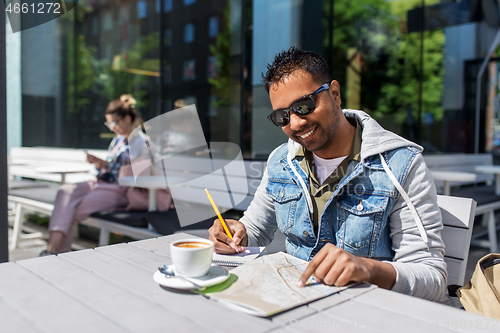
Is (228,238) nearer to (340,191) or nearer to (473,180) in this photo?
(340,191)

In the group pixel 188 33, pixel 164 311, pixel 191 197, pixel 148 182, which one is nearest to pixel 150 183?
pixel 148 182

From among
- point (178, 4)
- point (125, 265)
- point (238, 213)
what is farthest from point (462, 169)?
point (125, 265)

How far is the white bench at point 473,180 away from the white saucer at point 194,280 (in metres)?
3.79

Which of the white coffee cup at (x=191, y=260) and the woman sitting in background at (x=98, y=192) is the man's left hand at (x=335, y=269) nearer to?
the white coffee cup at (x=191, y=260)

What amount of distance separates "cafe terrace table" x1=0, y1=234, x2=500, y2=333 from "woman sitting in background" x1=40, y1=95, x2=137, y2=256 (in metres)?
2.75

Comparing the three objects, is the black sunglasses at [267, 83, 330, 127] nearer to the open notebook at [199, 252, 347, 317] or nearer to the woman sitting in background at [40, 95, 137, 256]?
the open notebook at [199, 252, 347, 317]

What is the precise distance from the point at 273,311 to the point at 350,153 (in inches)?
36.8

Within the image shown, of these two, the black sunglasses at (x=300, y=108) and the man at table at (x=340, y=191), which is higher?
the black sunglasses at (x=300, y=108)

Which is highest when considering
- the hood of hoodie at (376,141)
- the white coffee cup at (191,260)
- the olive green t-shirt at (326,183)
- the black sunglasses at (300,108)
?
the black sunglasses at (300,108)

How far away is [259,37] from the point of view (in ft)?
16.1

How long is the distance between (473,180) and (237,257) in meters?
4.50

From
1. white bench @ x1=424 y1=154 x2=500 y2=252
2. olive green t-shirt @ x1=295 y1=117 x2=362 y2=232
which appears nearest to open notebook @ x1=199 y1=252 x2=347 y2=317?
olive green t-shirt @ x1=295 y1=117 x2=362 y2=232

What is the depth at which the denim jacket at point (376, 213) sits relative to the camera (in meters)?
1.29

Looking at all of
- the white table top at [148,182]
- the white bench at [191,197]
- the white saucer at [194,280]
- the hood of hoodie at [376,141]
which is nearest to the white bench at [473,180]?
the white bench at [191,197]
